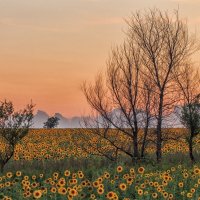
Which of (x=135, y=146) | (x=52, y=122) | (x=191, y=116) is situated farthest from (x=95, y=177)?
(x=52, y=122)

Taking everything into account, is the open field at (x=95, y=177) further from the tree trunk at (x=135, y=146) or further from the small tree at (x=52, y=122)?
the small tree at (x=52, y=122)

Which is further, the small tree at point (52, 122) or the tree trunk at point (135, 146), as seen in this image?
the small tree at point (52, 122)

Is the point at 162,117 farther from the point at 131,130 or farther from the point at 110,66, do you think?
the point at 110,66

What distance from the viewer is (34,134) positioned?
129 feet

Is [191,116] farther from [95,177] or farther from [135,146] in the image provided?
[95,177]

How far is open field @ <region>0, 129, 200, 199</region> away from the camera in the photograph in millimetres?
11461

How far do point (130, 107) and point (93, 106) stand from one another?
5.16 ft

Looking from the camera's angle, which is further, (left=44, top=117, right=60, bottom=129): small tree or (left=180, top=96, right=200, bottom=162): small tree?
(left=44, top=117, right=60, bottom=129): small tree

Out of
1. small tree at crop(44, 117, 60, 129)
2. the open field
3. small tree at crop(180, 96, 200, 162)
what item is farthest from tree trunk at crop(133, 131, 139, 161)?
small tree at crop(44, 117, 60, 129)

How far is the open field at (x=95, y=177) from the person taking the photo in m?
11.5

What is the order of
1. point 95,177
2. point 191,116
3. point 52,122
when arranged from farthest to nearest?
point 52,122 → point 191,116 → point 95,177

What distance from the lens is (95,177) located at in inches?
626

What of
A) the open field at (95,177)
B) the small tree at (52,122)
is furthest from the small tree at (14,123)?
the small tree at (52,122)

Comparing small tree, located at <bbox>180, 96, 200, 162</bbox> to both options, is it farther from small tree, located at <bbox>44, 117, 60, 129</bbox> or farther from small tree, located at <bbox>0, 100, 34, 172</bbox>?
small tree, located at <bbox>44, 117, 60, 129</bbox>
